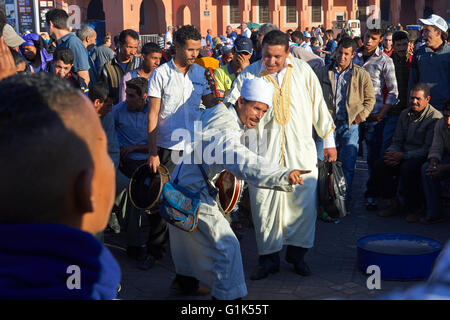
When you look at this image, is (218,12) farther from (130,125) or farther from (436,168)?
(130,125)

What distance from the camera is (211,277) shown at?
4.26 m

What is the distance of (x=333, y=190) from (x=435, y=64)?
3.27 meters

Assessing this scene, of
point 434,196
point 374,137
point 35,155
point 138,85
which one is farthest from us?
point 374,137

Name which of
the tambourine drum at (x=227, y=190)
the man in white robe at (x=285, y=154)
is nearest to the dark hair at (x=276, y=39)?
the man in white robe at (x=285, y=154)

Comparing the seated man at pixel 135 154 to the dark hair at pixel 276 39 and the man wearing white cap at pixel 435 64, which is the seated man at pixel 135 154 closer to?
the dark hair at pixel 276 39

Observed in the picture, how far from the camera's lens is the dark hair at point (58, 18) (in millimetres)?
7531

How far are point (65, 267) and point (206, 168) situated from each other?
10.1 ft

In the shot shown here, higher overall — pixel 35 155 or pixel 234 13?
pixel 234 13

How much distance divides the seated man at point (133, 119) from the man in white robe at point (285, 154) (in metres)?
1.36

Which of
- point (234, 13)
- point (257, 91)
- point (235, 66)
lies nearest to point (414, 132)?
point (235, 66)

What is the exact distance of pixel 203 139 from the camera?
4195 millimetres
